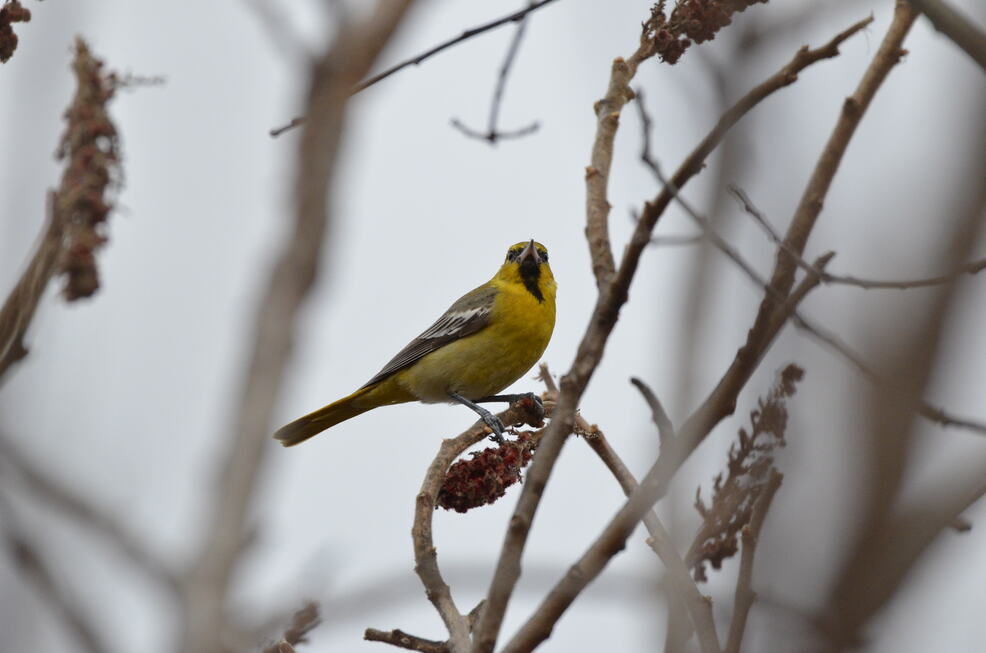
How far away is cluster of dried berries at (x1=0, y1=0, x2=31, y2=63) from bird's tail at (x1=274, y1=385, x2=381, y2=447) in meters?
4.52

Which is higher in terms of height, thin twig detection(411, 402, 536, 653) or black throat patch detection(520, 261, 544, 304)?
black throat patch detection(520, 261, 544, 304)

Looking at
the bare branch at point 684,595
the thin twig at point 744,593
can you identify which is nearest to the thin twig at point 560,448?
the bare branch at point 684,595

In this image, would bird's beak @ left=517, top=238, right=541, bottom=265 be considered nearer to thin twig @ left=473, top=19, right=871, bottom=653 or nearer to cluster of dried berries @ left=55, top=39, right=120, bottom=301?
cluster of dried berries @ left=55, top=39, right=120, bottom=301

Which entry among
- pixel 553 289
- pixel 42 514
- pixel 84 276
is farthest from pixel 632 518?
pixel 553 289

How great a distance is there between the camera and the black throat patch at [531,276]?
7.47m

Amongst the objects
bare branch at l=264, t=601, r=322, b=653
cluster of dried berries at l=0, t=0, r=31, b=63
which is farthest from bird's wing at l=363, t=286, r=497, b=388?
cluster of dried berries at l=0, t=0, r=31, b=63

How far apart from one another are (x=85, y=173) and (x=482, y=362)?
14.5ft

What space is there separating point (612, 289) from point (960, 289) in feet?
2.90

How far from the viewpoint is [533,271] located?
7.62 meters

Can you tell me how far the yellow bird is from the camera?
718 cm

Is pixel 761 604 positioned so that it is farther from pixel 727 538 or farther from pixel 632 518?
pixel 727 538

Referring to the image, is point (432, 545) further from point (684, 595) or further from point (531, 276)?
point (531, 276)

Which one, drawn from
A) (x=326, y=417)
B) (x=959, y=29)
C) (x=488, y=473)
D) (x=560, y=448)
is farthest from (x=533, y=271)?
(x=959, y=29)

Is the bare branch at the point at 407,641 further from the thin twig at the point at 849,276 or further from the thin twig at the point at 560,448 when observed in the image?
the thin twig at the point at 849,276
